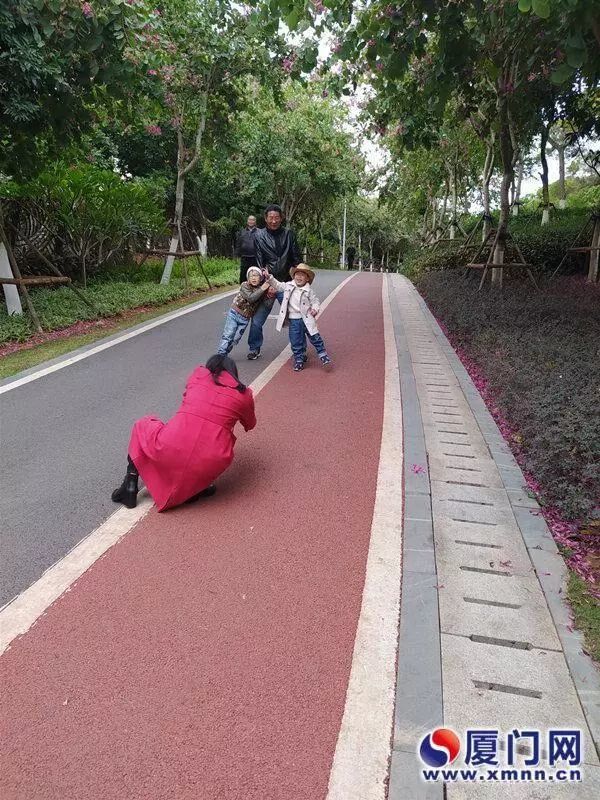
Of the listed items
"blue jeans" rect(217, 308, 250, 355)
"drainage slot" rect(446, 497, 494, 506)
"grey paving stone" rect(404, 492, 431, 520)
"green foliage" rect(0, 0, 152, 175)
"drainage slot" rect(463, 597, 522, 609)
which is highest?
"green foliage" rect(0, 0, 152, 175)

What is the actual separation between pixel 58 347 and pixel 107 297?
4080 millimetres

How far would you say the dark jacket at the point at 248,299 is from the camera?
6.80m

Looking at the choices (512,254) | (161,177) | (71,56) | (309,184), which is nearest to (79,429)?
(71,56)

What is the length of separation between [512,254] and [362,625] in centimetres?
1482

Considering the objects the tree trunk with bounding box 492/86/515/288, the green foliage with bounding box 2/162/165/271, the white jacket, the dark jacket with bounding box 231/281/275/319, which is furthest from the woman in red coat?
the green foliage with bounding box 2/162/165/271

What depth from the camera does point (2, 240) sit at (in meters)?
9.41

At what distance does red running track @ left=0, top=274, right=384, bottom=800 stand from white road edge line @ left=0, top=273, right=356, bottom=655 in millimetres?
75

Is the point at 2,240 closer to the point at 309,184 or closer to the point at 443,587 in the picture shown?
the point at 443,587

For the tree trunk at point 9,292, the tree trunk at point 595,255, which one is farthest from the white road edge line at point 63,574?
the tree trunk at point 595,255

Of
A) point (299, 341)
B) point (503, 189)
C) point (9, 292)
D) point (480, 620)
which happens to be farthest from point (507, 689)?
point (503, 189)

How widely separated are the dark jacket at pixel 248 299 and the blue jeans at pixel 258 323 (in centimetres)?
20

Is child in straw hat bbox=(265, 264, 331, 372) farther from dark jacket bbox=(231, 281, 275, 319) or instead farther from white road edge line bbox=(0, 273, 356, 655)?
white road edge line bbox=(0, 273, 356, 655)

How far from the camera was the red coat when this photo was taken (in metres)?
3.51

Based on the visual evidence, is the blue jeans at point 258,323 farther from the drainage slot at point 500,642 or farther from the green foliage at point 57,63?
the drainage slot at point 500,642
